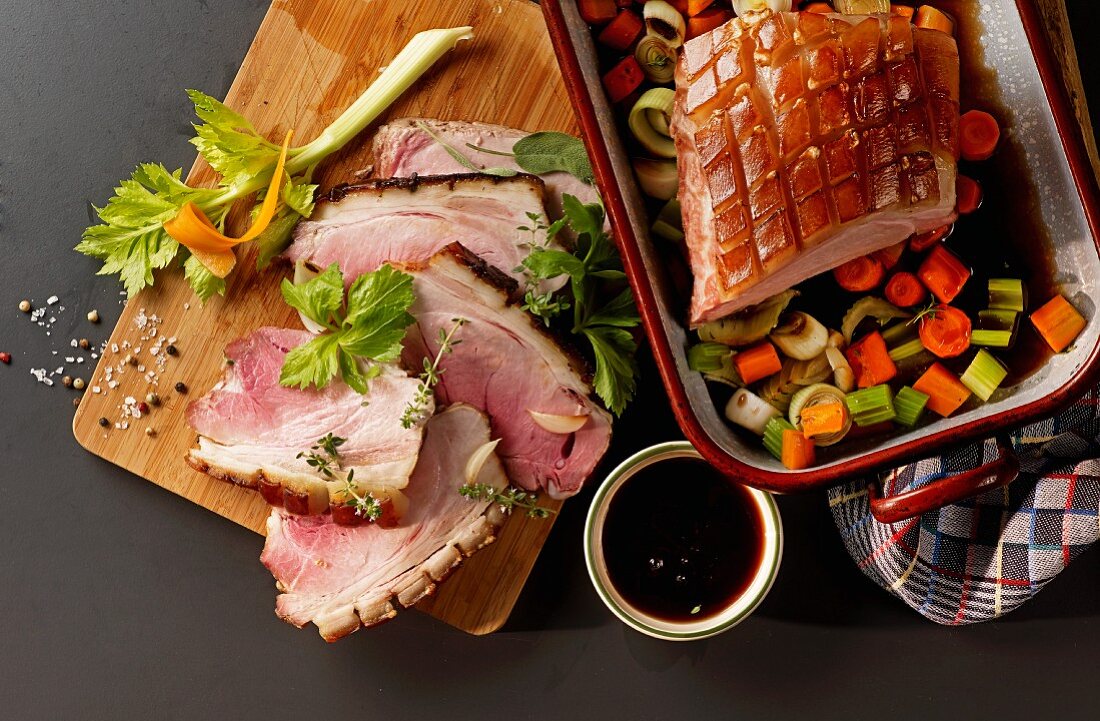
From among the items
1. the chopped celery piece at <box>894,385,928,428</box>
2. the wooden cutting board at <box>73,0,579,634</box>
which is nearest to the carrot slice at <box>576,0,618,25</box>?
the wooden cutting board at <box>73,0,579,634</box>

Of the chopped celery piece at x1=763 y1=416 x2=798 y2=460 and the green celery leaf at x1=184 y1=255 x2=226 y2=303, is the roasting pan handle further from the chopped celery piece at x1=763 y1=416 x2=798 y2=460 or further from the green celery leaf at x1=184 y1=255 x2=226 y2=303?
the green celery leaf at x1=184 y1=255 x2=226 y2=303

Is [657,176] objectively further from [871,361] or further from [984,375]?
[984,375]

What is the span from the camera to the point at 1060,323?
2.10 m

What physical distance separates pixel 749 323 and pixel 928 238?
0.51 m

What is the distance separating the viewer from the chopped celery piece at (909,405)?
2234mm

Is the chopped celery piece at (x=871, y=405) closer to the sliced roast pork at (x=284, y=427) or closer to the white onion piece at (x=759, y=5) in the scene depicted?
the white onion piece at (x=759, y=5)

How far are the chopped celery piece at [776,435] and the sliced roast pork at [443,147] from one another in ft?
2.86

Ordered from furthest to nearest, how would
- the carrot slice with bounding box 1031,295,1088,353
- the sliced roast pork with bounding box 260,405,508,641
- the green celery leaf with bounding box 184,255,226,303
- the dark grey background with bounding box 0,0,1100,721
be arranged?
the dark grey background with bounding box 0,0,1100,721 < the green celery leaf with bounding box 184,255,226,303 < the sliced roast pork with bounding box 260,405,508,641 < the carrot slice with bounding box 1031,295,1088,353

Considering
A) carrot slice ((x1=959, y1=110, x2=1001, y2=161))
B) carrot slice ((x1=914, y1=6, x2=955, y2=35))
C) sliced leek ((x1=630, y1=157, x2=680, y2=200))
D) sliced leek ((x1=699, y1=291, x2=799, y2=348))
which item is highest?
carrot slice ((x1=914, y1=6, x2=955, y2=35))

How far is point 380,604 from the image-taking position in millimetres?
2512

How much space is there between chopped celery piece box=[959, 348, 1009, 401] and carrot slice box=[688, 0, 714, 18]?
3.82ft

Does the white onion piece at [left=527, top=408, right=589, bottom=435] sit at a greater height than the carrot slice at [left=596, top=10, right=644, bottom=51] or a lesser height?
lesser

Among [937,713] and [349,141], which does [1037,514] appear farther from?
[349,141]

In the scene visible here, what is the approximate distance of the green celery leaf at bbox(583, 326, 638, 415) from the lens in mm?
2400
